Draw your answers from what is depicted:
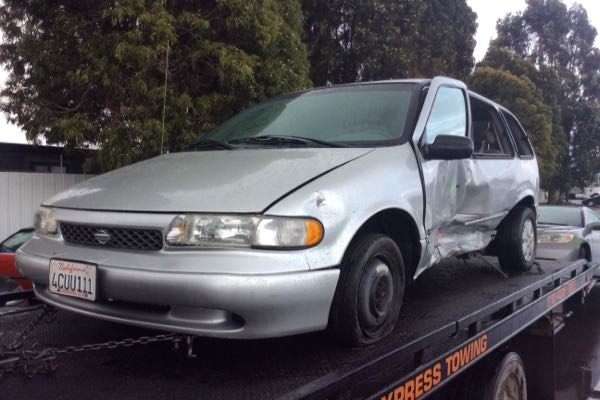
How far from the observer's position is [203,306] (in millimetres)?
2027

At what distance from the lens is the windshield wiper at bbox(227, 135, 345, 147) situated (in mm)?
2854

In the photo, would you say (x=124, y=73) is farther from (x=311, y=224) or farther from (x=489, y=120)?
(x=311, y=224)

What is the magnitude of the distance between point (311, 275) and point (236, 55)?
6604mm

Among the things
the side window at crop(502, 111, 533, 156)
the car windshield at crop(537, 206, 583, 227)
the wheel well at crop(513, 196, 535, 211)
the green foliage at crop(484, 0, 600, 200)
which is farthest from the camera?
the green foliage at crop(484, 0, 600, 200)

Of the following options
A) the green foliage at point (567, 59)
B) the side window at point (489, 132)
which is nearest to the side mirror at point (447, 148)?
the side window at point (489, 132)

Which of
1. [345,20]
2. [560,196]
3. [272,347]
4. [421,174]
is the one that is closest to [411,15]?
[345,20]

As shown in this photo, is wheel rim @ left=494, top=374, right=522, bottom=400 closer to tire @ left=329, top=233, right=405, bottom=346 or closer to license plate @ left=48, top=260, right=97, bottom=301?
tire @ left=329, top=233, right=405, bottom=346

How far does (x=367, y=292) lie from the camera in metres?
2.40

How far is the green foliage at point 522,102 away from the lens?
20.4m

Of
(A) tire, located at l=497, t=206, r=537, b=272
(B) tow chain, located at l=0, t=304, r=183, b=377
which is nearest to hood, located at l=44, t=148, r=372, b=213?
(B) tow chain, located at l=0, t=304, r=183, b=377

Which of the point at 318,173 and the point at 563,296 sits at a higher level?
the point at 318,173

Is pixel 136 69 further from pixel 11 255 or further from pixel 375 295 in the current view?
pixel 375 295

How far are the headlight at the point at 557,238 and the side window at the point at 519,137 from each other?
218 centimetres

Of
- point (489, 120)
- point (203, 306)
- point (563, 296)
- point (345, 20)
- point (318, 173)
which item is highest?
point (345, 20)
